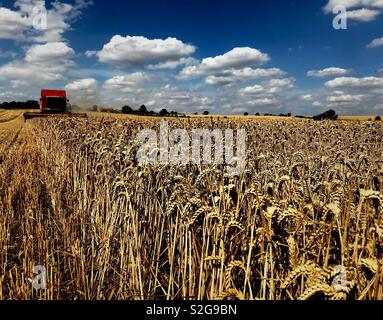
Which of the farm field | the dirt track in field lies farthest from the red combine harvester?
the farm field

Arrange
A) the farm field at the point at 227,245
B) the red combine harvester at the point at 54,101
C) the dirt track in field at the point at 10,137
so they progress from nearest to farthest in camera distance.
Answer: the farm field at the point at 227,245 → the dirt track in field at the point at 10,137 → the red combine harvester at the point at 54,101

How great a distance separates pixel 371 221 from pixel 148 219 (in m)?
2.23

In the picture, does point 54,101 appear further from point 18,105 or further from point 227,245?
Result: point 18,105

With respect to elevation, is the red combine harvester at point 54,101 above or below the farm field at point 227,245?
above

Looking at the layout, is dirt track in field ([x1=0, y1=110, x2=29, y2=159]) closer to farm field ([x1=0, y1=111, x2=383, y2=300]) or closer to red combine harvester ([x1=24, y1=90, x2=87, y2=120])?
red combine harvester ([x1=24, y1=90, x2=87, y2=120])

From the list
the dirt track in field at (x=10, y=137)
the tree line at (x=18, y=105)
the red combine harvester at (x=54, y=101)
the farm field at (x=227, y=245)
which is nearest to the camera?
the farm field at (x=227, y=245)

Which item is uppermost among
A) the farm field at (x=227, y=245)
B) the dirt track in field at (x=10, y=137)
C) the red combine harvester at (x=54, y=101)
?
the red combine harvester at (x=54, y=101)

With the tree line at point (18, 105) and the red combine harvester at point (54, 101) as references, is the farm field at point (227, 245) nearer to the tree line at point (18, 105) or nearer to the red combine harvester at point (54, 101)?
the red combine harvester at point (54, 101)

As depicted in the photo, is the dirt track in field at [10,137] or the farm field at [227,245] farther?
the dirt track in field at [10,137]

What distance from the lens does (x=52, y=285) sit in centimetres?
312

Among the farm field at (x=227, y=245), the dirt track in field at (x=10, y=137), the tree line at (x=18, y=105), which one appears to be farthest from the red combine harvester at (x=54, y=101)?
the tree line at (x=18, y=105)

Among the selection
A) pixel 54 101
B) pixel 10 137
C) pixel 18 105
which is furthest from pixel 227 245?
pixel 18 105
